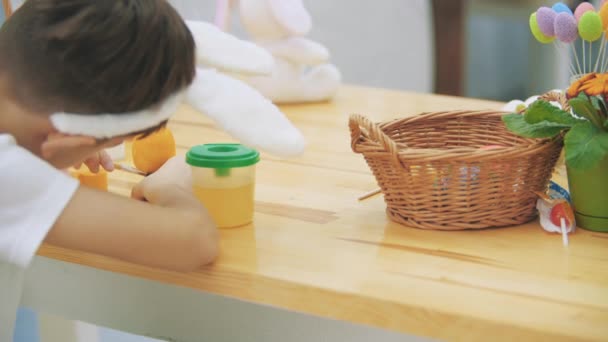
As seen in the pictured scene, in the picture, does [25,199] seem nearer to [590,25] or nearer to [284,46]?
[590,25]

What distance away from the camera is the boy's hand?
0.88 meters

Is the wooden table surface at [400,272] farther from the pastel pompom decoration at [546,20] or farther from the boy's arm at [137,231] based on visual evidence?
the pastel pompom decoration at [546,20]

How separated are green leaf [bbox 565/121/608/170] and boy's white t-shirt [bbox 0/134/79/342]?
0.50 metres

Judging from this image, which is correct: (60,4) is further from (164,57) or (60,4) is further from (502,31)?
(502,31)

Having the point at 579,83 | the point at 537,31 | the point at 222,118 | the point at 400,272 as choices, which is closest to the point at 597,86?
the point at 579,83

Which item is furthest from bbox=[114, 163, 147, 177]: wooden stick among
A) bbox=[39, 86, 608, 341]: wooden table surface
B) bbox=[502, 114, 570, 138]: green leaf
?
bbox=[502, 114, 570, 138]: green leaf

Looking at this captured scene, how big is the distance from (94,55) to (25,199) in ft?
0.48

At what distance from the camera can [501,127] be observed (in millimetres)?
1030

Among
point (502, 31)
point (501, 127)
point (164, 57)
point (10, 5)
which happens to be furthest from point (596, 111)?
point (502, 31)

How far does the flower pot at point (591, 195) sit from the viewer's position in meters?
0.90

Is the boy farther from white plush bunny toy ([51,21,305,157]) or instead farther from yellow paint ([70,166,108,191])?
yellow paint ([70,166,108,191])

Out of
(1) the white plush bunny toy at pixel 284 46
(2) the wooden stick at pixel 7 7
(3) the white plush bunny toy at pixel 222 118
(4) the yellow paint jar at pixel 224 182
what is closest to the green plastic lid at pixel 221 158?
(4) the yellow paint jar at pixel 224 182

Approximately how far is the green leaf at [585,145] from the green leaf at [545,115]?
0.09 feet

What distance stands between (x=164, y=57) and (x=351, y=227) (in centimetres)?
31
